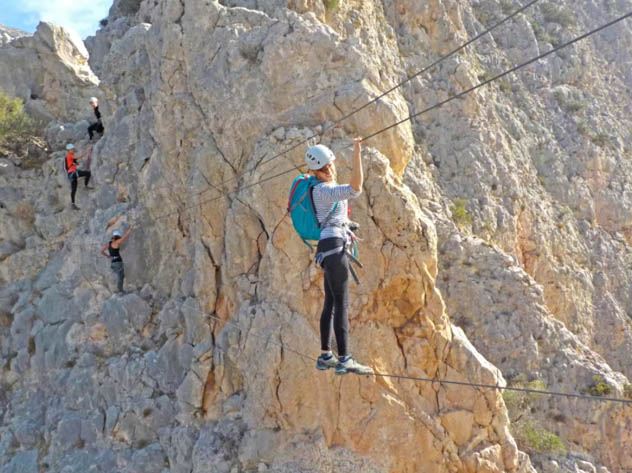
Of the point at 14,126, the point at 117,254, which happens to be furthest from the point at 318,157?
the point at 14,126

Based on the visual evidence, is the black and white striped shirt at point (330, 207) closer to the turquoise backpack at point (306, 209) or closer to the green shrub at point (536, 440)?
the turquoise backpack at point (306, 209)

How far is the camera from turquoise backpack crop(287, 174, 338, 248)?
8.30 metres

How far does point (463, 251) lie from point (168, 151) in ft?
29.5

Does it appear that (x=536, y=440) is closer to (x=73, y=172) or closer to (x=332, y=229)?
(x=332, y=229)

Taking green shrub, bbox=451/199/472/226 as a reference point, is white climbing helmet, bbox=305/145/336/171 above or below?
below

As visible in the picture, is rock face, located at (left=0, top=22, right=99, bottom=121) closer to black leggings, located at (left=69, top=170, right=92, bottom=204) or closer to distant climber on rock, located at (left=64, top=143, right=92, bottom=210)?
distant climber on rock, located at (left=64, top=143, right=92, bottom=210)

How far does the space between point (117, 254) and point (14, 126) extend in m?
9.44

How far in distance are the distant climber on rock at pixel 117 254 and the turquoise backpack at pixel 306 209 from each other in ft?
30.2

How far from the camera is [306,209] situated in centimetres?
834

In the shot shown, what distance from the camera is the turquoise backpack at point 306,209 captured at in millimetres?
8305

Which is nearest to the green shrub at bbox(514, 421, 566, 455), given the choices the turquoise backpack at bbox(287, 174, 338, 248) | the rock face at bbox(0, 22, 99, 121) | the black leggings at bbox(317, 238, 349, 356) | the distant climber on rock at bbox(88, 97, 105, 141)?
the black leggings at bbox(317, 238, 349, 356)

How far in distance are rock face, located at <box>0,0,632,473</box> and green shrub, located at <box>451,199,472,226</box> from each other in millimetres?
50

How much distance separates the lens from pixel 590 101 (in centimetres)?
2641

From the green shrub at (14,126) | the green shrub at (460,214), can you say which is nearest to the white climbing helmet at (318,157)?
the green shrub at (460,214)
